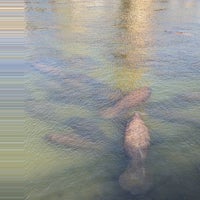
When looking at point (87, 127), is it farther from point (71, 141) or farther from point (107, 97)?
point (107, 97)

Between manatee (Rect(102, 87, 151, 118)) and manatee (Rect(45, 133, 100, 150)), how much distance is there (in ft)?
5.19

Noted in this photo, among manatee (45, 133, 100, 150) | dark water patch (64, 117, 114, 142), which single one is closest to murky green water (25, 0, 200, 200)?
dark water patch (64, 117, 114, 142)

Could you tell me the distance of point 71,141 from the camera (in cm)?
905

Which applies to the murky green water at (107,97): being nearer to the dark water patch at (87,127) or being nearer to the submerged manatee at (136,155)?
the dark water patch at (87,127)

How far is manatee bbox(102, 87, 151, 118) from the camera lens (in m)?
10.7

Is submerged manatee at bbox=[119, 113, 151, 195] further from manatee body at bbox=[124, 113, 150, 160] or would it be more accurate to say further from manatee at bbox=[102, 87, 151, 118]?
manatee at bbox=[102, 87, 151, 118]

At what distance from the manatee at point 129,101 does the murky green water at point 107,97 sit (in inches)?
9.5

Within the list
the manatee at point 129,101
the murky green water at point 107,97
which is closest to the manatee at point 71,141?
the murky green water at point 107,97

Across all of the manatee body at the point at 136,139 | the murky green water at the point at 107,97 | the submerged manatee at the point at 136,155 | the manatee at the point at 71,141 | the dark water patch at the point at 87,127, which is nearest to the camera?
the submerged manatee at the point at 136,155

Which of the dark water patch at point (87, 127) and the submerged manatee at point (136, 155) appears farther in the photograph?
the dark water patch at point (87, 127)

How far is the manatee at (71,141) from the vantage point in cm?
887

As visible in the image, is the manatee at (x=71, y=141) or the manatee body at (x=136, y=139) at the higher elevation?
the manatee body at (x=136, y=139)

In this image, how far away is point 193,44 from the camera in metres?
17.9

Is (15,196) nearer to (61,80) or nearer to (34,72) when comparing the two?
(61,80)
